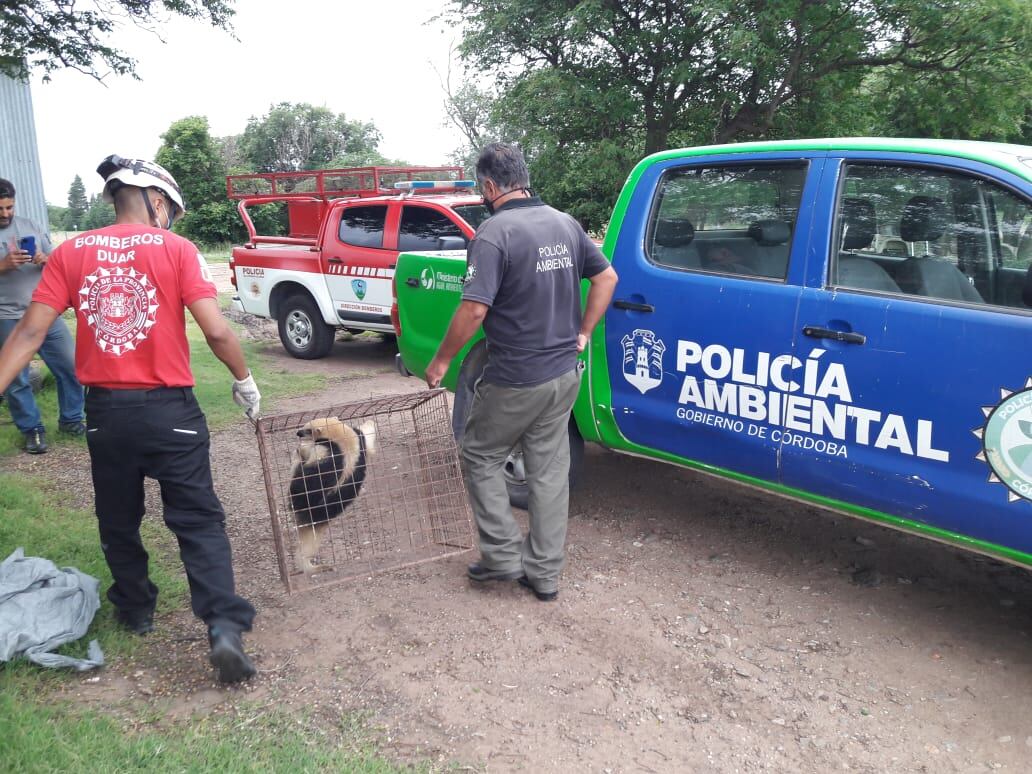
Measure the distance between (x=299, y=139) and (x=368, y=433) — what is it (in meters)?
32.2

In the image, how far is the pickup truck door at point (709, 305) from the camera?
11.9 ft

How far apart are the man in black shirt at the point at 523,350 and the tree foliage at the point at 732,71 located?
693 cm

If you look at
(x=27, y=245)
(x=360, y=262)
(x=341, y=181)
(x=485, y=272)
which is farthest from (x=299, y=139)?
(x=485, y=272)

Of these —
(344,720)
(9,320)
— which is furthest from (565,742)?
(9,320)

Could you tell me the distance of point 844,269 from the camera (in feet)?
11.6

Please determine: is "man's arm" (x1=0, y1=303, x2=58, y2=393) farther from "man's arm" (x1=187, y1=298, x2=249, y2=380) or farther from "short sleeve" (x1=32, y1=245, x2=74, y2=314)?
"man's arm" (x1=187, y1=298, x2=249, y2=380)

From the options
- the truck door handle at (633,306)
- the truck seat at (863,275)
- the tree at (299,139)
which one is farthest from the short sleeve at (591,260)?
the tree at (299,139)

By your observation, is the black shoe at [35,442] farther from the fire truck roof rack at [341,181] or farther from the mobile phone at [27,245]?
the fire truck roof rack at [341,181]

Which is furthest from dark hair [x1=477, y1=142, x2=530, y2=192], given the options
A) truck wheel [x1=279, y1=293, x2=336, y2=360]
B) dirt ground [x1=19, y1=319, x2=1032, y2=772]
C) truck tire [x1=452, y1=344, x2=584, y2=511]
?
truck wheel [x1=279, y1=293, x2=336, y2=360]

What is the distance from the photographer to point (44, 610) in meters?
3.29

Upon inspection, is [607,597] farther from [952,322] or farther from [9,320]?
[9,320]

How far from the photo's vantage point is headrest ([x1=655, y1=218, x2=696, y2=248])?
4.10 metres

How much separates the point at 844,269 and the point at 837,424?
0.63 meters

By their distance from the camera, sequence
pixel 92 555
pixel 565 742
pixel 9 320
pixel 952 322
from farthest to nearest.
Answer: pixel 9 320, pixel 92 555, pixel 952 322, pixel 565 742
